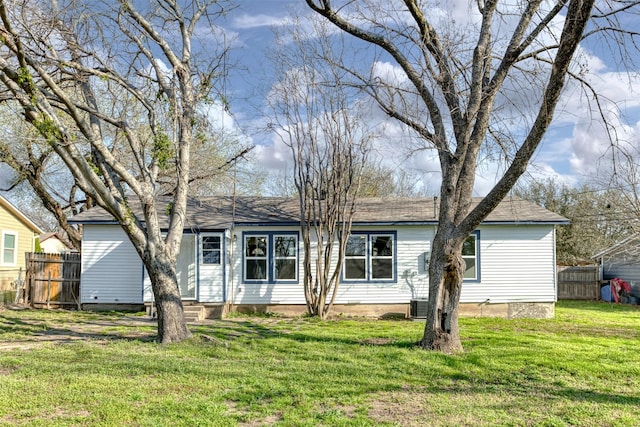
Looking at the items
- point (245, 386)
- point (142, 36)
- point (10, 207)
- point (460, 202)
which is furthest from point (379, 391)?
point (10, 207)

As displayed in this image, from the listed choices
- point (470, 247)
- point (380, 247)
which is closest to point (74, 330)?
point (380, 247)

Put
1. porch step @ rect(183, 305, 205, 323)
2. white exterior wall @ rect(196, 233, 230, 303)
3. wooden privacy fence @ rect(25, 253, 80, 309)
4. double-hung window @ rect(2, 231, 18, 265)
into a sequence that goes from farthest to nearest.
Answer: double-hung window @ rect(2, 231, 18, 265), wooden privacy fence @ rect(25, 253, 80, 309), white exterior wall @ rect(196, 233, 230, 303), porch step @ rect(183, 305, 205, 323)

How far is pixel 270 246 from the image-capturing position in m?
15.3

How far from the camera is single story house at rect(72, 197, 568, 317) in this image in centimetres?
1505

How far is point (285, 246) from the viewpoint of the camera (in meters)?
15.3

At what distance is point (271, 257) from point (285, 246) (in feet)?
1.72

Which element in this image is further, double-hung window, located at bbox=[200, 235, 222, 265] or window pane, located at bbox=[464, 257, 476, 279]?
window pane, located at bbox=[464, 257, 476, 279]

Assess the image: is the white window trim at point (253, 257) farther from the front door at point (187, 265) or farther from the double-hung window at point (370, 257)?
the double-hung window at point (370, 257)

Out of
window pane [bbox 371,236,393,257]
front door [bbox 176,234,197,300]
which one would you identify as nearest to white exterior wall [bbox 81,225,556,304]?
window pane [bbox 371,236,393,257]

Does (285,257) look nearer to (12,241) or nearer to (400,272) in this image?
(400,272)

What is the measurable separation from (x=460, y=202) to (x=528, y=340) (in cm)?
351

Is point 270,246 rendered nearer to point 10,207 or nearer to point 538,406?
point 538,406

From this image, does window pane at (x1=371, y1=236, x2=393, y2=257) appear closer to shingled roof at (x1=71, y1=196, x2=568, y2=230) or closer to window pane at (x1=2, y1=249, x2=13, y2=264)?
shingled roof at (x1=71, y1=196, x2=568, y2=230)

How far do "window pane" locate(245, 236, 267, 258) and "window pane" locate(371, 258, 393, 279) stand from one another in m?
3.24
